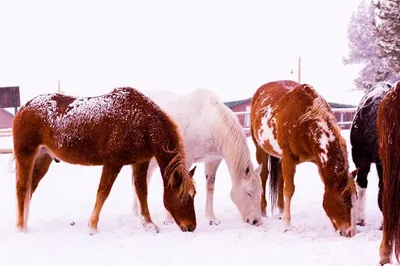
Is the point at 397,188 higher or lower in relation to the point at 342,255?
higher

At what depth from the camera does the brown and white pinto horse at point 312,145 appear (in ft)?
19.6

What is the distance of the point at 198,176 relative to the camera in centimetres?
1246

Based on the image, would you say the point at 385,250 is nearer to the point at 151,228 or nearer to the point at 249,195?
the point at 249,195

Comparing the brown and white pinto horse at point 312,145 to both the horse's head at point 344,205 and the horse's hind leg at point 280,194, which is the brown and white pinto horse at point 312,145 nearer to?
the horse's head at point 344,205

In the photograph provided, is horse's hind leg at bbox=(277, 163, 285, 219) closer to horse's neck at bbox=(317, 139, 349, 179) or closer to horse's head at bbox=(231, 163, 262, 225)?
horse's head at bbox=(231, 163, 262, 225)

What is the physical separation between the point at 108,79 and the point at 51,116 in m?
46.8

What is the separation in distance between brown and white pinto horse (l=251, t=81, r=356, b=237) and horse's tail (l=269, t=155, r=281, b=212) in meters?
0.57

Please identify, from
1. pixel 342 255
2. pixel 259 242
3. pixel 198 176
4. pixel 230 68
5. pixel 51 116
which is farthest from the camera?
pixel 230 68

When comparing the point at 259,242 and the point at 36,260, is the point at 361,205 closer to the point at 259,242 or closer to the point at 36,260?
the point at 259,242

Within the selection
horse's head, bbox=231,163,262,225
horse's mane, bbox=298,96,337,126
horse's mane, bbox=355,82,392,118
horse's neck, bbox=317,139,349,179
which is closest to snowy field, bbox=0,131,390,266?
horse's head, bbox=231,163,262,225

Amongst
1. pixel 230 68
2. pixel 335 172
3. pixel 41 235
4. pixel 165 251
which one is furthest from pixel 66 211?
pixel 230 68

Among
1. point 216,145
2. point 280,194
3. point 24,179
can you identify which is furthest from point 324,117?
point 24,179

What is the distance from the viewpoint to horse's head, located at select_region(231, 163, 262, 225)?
686 centimetres

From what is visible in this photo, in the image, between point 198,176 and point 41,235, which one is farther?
point 198,176
